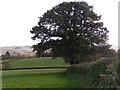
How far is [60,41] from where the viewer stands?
30.7 metres

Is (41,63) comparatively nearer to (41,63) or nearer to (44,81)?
(41,63)

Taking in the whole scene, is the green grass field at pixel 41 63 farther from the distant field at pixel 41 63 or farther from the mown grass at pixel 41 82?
the mown grass at pixel 41 82

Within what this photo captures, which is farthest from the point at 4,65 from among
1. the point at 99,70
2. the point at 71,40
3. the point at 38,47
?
the point at 99,70

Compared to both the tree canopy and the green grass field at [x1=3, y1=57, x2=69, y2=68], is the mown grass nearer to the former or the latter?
the tree canopy

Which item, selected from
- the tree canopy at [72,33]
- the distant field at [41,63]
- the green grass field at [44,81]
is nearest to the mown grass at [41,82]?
the green grass field at [44,81]

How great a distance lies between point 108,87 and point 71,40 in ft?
67.3

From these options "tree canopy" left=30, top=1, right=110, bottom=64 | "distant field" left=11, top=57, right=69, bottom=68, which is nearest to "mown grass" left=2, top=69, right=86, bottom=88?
"tree canopy" left=30, top=1, right=110, bottom=64

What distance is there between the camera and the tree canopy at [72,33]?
29.6m

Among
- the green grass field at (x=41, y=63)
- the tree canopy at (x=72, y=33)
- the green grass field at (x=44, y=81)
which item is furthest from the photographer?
the green grass field at (x=41, y=63)

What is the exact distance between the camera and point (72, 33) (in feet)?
99.3

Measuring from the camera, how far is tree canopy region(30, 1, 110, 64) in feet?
97.1

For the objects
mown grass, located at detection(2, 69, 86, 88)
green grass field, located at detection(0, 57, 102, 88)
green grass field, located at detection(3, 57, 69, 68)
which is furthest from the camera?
green grass field, located at detection(3, 57, 69, 68)

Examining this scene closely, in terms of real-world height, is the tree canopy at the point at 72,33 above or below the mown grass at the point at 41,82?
above

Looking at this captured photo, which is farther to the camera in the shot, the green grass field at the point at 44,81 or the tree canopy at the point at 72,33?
the tree canopy at the point at 72,33
